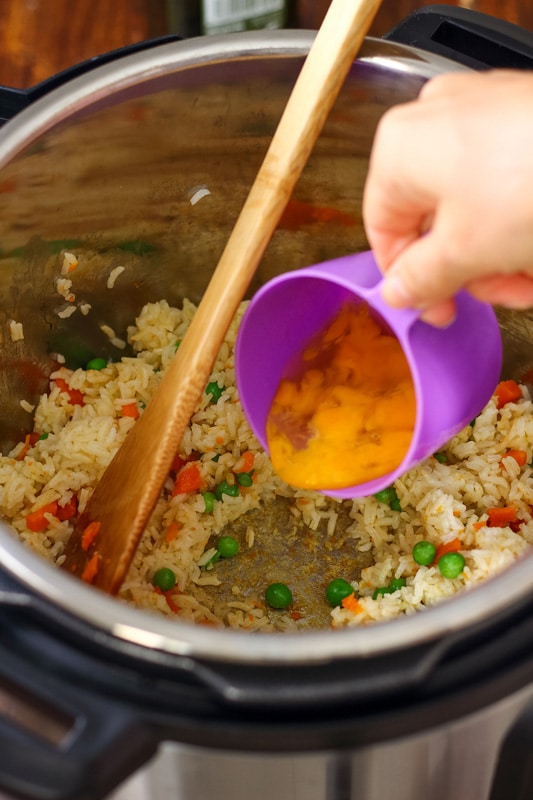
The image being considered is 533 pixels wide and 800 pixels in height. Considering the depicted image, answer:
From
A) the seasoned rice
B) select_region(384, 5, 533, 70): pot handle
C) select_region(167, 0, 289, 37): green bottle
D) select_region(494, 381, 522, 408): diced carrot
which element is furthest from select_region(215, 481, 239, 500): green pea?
select_region(167, 0, 289, 37): green bottle

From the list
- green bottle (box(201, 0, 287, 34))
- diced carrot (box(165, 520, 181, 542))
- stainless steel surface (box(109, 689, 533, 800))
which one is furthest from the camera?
green bottle (box(201, 0, 287, 34))

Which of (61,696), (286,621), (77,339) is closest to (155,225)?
(77,339)

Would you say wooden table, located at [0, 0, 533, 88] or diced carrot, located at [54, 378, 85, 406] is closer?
diced carrot, located at [54, 378, 85, 406]

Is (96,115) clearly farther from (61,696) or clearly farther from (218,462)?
(61,696)

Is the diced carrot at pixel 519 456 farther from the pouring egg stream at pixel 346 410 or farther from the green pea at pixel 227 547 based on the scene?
the green pea at pixel 227 547

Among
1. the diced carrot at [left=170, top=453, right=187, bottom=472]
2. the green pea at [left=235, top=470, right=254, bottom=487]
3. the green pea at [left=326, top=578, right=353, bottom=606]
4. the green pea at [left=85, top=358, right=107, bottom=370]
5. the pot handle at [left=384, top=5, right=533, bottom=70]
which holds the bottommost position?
the green pea at [left=326, top=578, right=353, bottom=606]

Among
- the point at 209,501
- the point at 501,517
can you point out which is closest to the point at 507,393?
the point at 501,517

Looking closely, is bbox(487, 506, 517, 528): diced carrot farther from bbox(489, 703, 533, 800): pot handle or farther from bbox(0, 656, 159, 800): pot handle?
bbox(0, 656, 159, 800): pot handle
